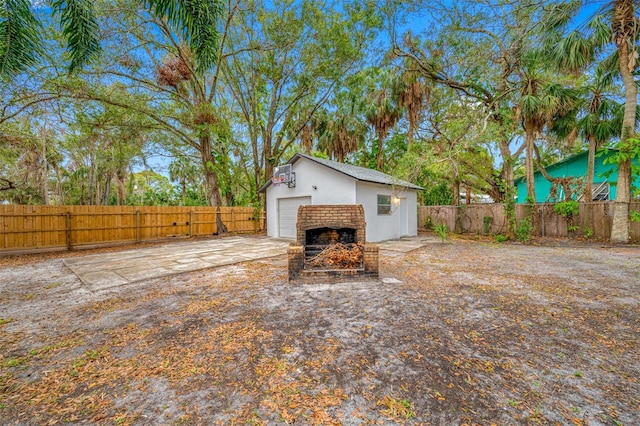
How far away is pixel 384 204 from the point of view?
36.2 ft

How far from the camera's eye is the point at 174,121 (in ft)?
40.7

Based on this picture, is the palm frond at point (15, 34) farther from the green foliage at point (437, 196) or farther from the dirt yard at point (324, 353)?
the green foliage at point (437, 196)

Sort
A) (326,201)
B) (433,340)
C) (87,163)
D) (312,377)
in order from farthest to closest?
(87,163) → (326,201) → (433,340) → (312,377)

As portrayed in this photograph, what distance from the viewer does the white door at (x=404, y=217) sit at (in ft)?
40.6

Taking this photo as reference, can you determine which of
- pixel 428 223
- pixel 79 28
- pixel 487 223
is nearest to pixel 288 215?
pixel 79 28

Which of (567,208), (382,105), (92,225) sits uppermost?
(382,105)

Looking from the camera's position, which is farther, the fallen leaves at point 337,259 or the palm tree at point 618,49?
the palm tree at point 618,49

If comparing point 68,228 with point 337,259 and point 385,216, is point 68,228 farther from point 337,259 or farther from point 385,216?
point 385,216

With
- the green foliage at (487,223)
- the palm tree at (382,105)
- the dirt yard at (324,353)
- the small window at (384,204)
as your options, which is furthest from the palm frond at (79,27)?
the green foliage at (487,223)

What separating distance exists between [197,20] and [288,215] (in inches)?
331

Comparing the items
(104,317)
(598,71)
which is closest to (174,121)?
(104,317)

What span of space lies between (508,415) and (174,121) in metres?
15.0

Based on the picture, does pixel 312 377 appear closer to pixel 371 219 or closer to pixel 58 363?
pixel 58 363

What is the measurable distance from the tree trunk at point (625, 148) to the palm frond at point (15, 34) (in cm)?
1468
